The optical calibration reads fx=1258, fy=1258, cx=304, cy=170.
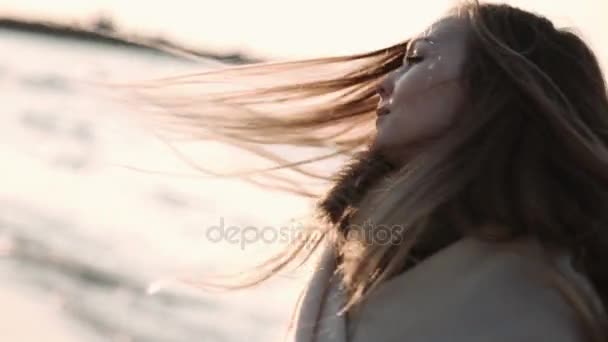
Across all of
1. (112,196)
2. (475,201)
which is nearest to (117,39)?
(112,196)

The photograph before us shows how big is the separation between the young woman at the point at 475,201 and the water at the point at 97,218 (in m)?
0.31

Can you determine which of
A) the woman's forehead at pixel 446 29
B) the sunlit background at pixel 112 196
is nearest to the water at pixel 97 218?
the sunlit background at pixel 112 196

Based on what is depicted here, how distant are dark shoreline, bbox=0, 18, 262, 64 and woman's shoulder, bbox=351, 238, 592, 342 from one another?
460 mm


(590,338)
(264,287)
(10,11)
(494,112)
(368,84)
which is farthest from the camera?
(10,11)

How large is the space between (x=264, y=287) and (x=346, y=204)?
299 mm

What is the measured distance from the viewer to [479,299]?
3.55ft

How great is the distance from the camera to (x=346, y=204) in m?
1.21

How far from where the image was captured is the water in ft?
5.02

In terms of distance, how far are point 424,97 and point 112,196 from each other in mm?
564

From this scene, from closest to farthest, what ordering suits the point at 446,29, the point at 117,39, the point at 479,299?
the point at 479,299 → the point at 446,29 → the point at 117,39

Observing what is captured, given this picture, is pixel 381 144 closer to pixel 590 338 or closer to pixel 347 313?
pixel 347 313

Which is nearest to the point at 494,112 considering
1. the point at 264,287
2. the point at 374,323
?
the point at 374,323

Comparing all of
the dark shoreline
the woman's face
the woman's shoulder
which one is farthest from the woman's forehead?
the dark shoreline

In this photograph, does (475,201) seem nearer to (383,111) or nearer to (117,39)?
(383,111)
